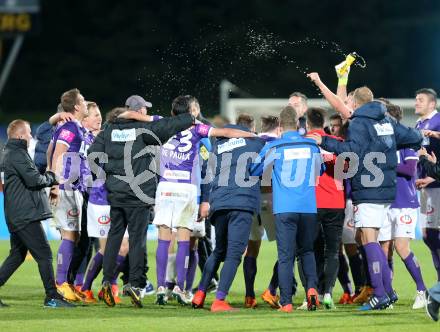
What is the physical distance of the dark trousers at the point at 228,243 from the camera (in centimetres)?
1063

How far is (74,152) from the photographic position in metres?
12.0

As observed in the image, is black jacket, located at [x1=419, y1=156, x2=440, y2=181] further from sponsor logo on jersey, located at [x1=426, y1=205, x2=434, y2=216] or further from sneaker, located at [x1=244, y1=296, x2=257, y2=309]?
sneaker, located at [x1=244, y1=296, x2=257, y2=309]

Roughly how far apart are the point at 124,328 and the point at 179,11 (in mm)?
33974

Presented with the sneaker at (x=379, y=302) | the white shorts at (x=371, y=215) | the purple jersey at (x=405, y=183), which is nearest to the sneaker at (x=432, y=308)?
the sneaker at (x=379, y=302)

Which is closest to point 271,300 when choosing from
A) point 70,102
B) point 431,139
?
point 431,139

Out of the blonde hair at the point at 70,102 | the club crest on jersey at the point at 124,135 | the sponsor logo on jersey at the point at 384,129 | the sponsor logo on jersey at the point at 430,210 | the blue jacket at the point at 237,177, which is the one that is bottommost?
the sponsor logo on jersey at the point at 430,210

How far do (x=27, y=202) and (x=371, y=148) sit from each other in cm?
352

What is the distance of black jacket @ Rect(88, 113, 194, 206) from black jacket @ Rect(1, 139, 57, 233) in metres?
0.61

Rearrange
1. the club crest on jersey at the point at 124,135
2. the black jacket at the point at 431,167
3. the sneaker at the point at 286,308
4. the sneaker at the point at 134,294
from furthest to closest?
the black jacket at the point at 431,167
the club crest on jersey at the point at 124,135
the sneaker at the point at 134,294
the sneaker at the point at 286,308

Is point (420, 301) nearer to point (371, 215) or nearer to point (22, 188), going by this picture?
point (371, 215)

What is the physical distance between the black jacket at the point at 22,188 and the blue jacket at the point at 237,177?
1720 mm

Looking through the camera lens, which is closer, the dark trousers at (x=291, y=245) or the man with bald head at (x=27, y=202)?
the dark trousers at (x=291, y=245)

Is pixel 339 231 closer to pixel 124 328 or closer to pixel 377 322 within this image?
pixel 377 322

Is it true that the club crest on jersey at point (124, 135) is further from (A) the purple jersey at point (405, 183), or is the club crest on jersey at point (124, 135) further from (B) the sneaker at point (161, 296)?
(A) the purple jersey at point (405, 183)
